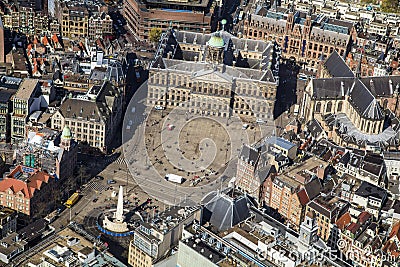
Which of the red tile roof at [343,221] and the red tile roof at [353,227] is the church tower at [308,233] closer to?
the red tile roof at [353,227]

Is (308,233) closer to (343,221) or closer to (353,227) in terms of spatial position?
(353,227)

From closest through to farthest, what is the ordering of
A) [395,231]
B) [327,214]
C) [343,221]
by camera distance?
[395,231] → [343,221] → [327,214]

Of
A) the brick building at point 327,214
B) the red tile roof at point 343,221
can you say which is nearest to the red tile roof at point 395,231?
the red tile roof at point 343,221

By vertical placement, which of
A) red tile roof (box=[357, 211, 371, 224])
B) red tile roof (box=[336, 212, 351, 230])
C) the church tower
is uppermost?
the church tower

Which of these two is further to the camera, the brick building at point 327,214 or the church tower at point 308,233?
the brick building at point 327,214

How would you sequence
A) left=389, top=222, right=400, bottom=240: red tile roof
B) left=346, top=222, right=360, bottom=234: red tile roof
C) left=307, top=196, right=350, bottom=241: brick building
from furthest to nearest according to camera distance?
1. left=307, top=196, right=350, bottom=241: brick building
2. left=346, top=222, right=360, bottom=234: red tile roof
3. left=389, top=222, right=400, bottom=240: red tile roof

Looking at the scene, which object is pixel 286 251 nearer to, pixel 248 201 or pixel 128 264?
pixel 248 201

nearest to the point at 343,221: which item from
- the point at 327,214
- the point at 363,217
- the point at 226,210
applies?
the point at 327,214

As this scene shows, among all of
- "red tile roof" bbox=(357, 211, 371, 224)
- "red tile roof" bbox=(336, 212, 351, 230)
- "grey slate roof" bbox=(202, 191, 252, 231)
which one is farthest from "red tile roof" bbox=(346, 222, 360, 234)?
"grey slate roof" bbox=(202, 191, 252, 231)

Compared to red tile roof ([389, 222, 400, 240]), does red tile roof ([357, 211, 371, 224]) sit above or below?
above

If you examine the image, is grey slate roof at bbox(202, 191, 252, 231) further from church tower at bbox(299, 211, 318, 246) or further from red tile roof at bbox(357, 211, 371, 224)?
red tile roof at bbox(357, 211, 371, 224)

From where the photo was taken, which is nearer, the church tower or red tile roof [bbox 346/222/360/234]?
the church tower

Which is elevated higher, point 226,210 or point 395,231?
point 226,210
